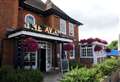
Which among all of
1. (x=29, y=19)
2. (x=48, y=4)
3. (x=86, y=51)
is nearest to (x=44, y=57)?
(x=29, y=19)

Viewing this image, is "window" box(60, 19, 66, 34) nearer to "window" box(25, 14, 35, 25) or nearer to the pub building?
the pub building

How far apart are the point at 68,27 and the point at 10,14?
11.2m

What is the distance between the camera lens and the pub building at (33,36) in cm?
1734

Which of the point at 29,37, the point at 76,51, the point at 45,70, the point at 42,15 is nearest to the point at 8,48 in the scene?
the point at 29,37

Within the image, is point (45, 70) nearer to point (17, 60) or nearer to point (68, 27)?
point (17, 60)

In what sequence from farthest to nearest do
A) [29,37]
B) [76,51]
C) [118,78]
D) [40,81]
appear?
[76,51], [29,37], [118,78], [40,81]

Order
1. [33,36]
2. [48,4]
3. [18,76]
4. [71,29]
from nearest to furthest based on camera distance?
[18,76] < [33,36] < [48,4] < [71,29]

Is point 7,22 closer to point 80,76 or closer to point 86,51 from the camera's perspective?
point 80,76

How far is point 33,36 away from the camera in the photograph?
17.4 meters

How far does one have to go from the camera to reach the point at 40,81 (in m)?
12.5

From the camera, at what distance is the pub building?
17344 millimetres

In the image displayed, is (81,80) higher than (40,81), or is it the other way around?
(81,80)

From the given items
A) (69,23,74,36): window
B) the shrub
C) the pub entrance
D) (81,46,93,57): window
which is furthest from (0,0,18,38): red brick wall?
(81,46,93,57): window

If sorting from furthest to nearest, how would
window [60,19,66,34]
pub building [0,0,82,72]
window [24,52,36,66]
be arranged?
window [60,19,66,34], window [24,52,36,66], pub building [0,0,82,72]
